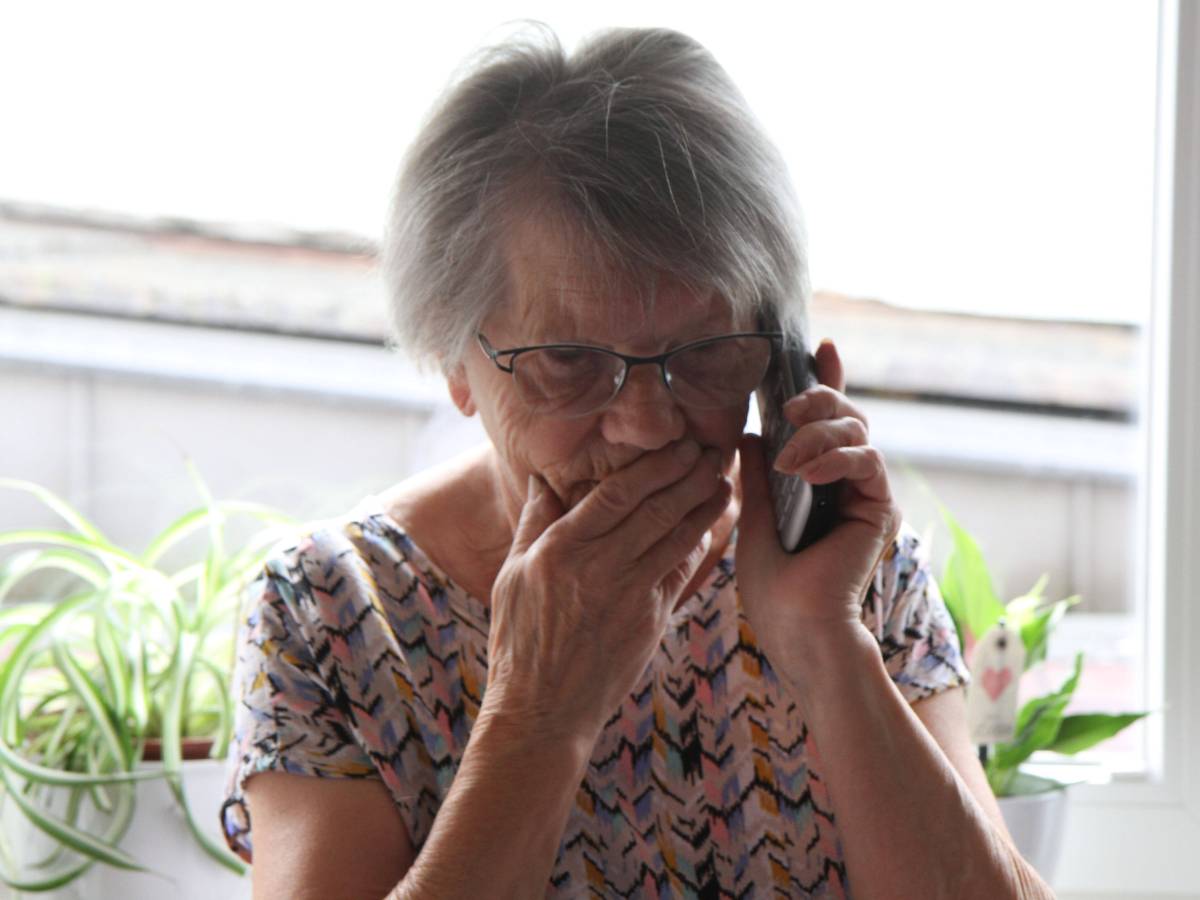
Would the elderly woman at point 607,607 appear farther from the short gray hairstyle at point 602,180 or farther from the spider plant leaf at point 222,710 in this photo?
the spider plant leaf at point 222,710

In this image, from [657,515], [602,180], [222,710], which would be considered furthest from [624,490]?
[222,710]

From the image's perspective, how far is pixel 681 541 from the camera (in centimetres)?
120

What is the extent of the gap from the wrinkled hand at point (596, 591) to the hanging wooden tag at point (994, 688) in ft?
2.07

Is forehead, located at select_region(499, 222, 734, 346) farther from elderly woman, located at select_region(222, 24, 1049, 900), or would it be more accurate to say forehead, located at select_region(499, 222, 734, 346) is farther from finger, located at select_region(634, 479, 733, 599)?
finger, located at select_region(634, 479, 733, 599)

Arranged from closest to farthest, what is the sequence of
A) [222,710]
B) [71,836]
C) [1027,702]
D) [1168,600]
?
[71,836], [222,710], [1027,702], [1168,600]

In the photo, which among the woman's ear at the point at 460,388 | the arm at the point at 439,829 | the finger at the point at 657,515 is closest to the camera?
the arm at the point at 439,829

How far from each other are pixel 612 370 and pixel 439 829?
428 mm

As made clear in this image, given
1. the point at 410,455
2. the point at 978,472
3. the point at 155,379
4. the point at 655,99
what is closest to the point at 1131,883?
the point at 978,472

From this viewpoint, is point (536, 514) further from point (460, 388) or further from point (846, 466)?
point (846, 466)

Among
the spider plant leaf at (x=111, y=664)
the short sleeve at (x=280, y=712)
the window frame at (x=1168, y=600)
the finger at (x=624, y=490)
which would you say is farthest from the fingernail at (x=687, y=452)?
the window frame at (x=1168, y=600)

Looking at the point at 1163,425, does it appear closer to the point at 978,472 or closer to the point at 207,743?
the point at 978,472

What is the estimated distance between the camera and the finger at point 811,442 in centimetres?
116

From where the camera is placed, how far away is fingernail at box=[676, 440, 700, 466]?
119 centimetres

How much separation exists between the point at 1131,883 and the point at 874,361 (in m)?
0.87
